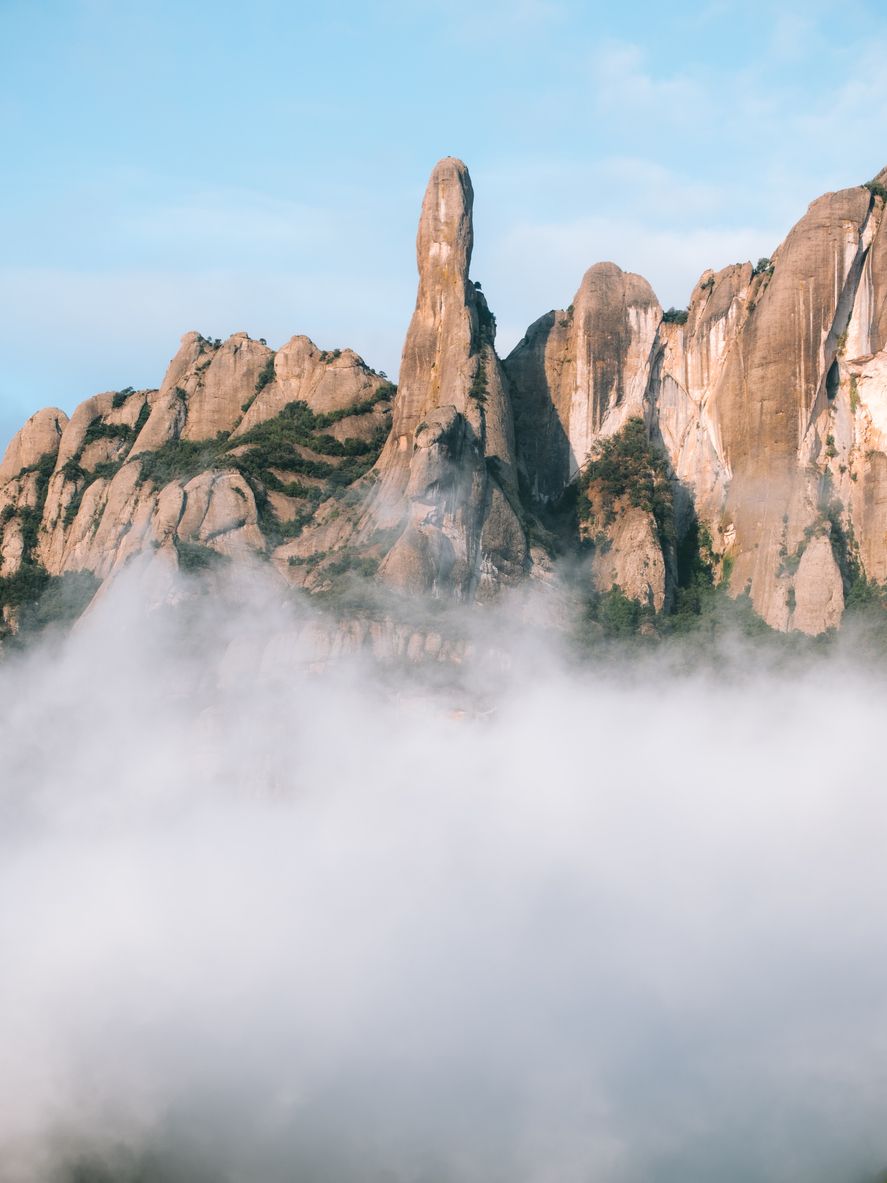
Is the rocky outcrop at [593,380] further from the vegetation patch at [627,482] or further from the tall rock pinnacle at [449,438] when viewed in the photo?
the tall rock pinnacle at [449,438]

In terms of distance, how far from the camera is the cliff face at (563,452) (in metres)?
75.1

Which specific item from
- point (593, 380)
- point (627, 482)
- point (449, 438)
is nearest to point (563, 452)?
point (593, 380)

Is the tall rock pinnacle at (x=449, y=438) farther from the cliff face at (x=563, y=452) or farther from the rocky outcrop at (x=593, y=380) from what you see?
the rocky outcrop at (x=593, y=380)

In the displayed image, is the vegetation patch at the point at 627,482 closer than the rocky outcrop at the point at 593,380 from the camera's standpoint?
Yes

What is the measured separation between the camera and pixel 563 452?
82.1 m

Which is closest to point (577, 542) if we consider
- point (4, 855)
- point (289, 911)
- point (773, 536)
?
point (773, 536)

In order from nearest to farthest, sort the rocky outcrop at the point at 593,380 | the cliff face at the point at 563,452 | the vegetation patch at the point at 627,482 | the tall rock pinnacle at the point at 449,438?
the tall rock pinnacle at the point at 449,438 < the cliff face at the point at 563,452 < the vegetation patch at the point at 627,482 < the rocky outcrop at the point at 593,380

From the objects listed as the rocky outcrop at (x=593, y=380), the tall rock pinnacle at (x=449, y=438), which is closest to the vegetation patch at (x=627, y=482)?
the rocky outcrop at (x=593, y=380)

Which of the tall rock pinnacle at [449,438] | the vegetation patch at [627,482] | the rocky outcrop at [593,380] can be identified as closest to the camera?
the tall rock pinnacle at [449,438]

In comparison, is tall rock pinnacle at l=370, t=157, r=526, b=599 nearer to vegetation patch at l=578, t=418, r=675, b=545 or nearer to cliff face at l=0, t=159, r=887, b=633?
Answer: cliff face at l=0, t=159, r=887, b=633

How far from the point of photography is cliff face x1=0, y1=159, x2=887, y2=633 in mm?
75062

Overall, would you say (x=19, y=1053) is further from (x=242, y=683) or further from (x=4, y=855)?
(x=242, y=683)

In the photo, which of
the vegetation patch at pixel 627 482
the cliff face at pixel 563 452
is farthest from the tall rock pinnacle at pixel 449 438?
the vegetation patch at pixel 627 482

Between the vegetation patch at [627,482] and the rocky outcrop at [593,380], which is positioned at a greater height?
the rocky outcrop at [593,380]
